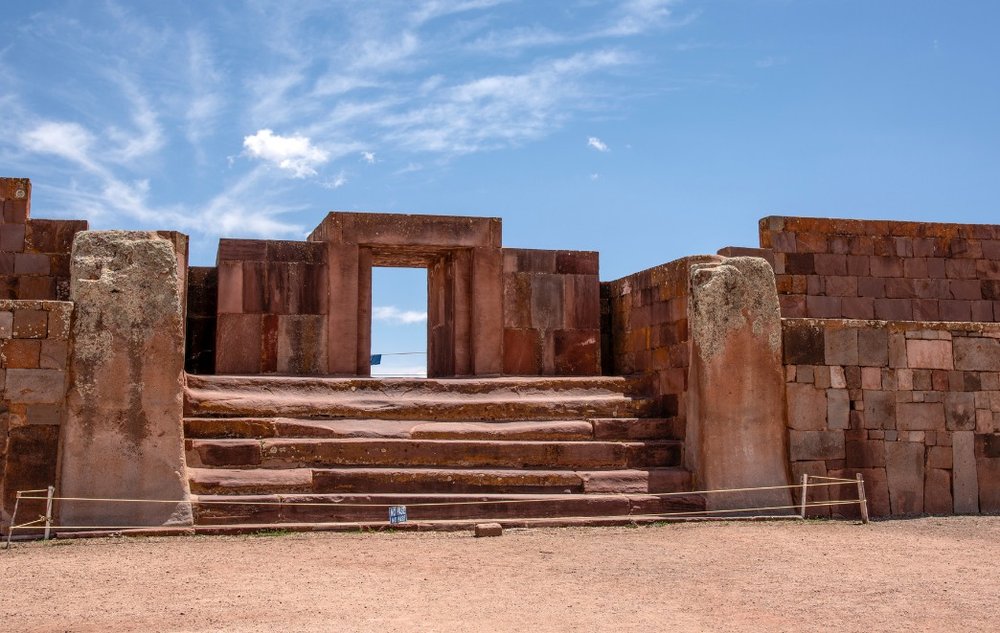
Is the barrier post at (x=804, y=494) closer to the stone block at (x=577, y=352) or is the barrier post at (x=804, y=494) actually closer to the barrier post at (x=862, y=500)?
the barrier post at (x=862, y=500)

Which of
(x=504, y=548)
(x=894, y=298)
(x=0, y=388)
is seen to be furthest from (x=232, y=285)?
(x=894, y=298)

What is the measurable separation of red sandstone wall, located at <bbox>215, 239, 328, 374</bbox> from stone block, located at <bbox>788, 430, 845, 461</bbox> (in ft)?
18.9

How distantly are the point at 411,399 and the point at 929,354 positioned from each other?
5.67 metres

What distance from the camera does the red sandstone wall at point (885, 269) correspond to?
1509 centimetres

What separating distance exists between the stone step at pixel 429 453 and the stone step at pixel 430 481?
4.9 inches

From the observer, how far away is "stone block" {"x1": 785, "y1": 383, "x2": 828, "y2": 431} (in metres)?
10.8

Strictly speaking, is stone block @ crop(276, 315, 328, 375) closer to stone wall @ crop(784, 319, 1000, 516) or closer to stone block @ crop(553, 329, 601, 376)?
stone block @ crop(553, 329, 601, 376)

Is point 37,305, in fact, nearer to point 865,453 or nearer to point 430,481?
point 430,481

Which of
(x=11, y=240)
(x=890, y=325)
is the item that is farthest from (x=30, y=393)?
(x=890, y=325)

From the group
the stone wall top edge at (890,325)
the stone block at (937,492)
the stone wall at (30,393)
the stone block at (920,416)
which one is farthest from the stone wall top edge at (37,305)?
the stone block at (937,492)

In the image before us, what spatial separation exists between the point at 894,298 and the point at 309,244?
8609mm

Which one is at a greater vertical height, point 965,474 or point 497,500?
point 965,474

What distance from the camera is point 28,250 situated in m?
13.1

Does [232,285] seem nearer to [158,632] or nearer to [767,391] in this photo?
[767,391]
